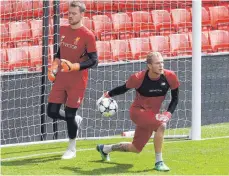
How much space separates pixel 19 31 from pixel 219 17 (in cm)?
459

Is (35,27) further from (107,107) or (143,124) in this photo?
(143,124)

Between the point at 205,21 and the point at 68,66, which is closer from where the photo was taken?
the point at 68,66

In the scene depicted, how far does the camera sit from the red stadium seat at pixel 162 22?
471 inches

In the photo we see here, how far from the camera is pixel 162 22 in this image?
12.1 meters

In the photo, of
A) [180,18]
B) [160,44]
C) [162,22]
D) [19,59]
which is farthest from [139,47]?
[19,59]

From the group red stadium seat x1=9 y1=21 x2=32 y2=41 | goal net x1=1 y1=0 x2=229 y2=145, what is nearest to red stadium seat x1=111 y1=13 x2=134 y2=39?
goal net x1=1 y1=0 x2=229 y2=145

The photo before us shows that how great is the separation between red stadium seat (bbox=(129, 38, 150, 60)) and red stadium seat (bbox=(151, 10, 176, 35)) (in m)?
0.38

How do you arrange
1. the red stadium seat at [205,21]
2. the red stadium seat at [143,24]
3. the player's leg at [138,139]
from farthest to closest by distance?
the red stadium seat at [205,21] < the red stadium seat at [143,24] < the player's leg at [138,139]

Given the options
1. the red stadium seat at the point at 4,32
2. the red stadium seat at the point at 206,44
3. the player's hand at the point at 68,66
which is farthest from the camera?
the red stadium seat at the point at 206,44

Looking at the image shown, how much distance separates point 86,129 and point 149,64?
3.20 meters

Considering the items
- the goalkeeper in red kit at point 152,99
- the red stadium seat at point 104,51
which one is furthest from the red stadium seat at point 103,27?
the goalkeeper in red kit at point 152,99

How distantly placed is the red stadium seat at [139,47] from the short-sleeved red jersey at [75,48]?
372 centimetres

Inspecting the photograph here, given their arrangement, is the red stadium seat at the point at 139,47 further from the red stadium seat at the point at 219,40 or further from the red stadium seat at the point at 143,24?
the red stadium seat at the point at 219,40

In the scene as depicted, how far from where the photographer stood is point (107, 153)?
7.46 meters
